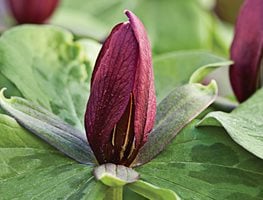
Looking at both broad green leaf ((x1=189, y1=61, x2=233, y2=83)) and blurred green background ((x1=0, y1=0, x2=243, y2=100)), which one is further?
blurred green background ((x1=0, y1=0, x2=243, y2=100))

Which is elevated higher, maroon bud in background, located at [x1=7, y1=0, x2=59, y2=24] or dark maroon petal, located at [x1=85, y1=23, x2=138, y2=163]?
dark maroon petal, located at [x1=85, y1=23, x2=138, y2=163]

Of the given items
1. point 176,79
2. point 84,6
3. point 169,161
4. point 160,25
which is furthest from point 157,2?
point 169,161

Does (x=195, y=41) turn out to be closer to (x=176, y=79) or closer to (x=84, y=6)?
(x=84, y=6)

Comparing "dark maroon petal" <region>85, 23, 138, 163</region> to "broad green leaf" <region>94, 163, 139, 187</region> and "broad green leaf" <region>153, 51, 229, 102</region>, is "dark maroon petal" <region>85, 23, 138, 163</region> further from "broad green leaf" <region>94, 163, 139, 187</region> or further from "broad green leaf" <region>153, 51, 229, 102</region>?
"broad green leaf" <region>153, 51, 229, 102</region>

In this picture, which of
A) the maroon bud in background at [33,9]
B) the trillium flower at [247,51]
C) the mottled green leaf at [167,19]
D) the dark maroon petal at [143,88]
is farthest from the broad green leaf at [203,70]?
the mottled green leaf at [167,19]

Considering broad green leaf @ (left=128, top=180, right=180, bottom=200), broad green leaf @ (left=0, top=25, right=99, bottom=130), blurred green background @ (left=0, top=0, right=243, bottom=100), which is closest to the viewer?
broad green leaf @ (left=128, top=180, right=180, bottom=200)

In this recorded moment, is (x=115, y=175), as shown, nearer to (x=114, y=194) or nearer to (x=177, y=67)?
(x=114, y=194)

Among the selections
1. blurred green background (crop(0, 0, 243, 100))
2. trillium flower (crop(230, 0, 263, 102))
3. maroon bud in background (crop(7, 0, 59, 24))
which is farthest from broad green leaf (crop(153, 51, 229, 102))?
blurred green background (crop(0, 0, 243, 100))

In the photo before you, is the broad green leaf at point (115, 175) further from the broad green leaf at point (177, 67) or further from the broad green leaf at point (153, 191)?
the broad green leaf at point (177, 67)
